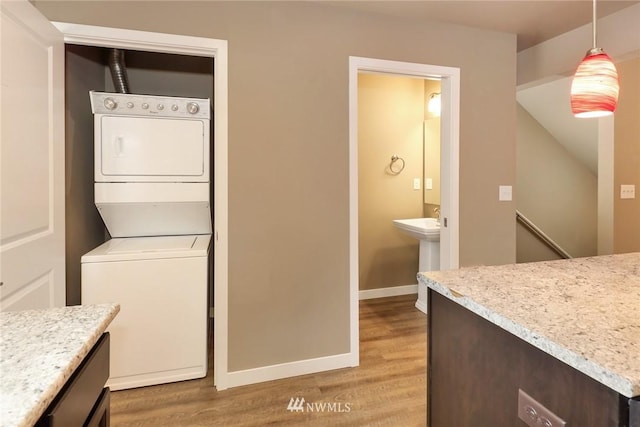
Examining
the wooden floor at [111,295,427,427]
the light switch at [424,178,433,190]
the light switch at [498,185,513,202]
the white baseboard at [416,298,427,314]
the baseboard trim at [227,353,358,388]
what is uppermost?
the light switch at [424,178,433,190]

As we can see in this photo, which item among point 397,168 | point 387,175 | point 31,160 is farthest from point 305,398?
point 397,168

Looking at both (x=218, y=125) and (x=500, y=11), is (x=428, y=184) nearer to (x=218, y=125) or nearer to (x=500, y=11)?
(x=500, y=11)

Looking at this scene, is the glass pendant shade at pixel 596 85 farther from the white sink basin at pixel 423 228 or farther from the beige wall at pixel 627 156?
the beige wall at pixel 627 156

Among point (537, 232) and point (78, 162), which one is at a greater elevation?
point (78, 162)

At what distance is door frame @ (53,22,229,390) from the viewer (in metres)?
1.81

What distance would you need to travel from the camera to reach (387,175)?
3.52 metres

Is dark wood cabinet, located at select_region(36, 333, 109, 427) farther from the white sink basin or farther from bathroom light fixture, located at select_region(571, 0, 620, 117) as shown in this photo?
the white sink basin

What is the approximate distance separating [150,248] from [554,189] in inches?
182

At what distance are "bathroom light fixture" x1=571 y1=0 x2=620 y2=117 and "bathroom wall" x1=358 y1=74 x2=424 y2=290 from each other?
87.7 inches

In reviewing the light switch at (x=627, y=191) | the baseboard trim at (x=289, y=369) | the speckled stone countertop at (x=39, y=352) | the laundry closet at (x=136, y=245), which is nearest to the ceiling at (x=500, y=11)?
the laundry closet at (x=136, y=245)

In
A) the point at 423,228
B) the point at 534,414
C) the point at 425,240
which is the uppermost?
the point at 423,228

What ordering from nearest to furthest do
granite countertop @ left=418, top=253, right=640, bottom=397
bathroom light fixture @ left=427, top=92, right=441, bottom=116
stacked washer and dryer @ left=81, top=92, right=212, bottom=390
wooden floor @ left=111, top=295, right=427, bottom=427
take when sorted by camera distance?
1. granite countertop @ left=418, top=253, right=640, bottom=397
2. wooden floor @ left=111, top=295, right=427, bottom=427
3. stacked washer and dryer @ left=81, top=92, right=212, bottom=390
4. bathroom light fixture @ left=427, top=92, right=441, bottom=116

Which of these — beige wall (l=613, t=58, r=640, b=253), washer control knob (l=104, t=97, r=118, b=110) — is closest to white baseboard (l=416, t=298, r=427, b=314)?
beige wall (l=613, t=58, r=640, b=253)

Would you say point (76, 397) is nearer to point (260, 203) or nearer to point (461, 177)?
point (260, 203)
